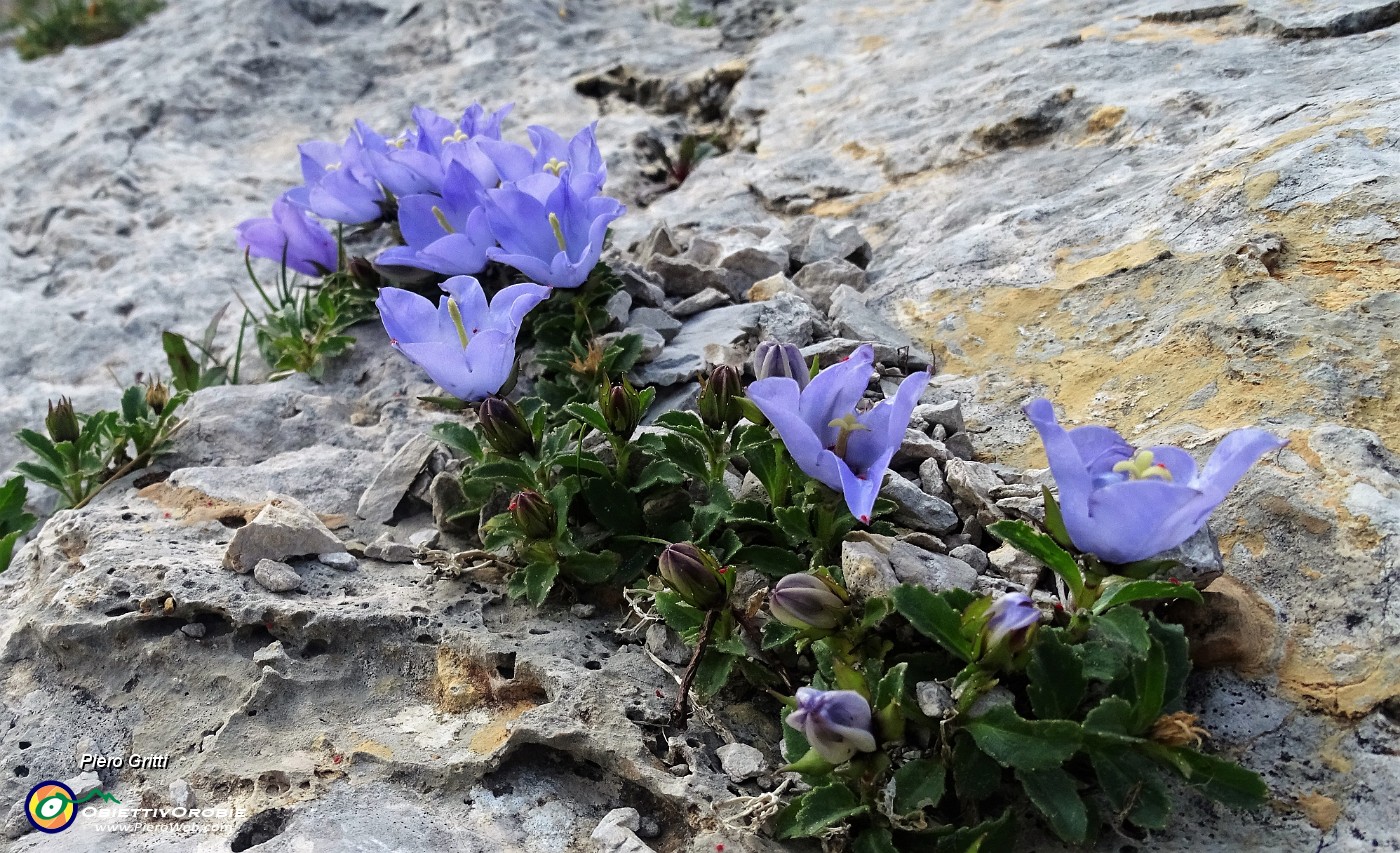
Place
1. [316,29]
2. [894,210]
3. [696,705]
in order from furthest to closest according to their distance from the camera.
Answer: [316,29] → [894,210] → [696,705]

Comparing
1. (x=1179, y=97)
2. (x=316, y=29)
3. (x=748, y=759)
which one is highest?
(x=316, y=29)

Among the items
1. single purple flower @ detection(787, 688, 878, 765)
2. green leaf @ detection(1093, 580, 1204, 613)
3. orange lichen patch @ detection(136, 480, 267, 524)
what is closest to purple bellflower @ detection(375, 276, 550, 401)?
orange lichen patch @ detection(136, 480, 267, 524)

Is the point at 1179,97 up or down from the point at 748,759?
up

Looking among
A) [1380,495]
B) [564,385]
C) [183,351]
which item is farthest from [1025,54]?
[183,351]

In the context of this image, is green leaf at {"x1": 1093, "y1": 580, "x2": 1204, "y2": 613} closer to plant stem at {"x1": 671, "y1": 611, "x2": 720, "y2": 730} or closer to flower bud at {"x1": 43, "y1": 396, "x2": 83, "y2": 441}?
plant stem at {"x1": 671, "y1": 611, "x2": 720, "y2": 730}

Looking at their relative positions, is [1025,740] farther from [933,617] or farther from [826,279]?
[826,279]

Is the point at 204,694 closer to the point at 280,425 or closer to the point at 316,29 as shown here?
the point at 280,425

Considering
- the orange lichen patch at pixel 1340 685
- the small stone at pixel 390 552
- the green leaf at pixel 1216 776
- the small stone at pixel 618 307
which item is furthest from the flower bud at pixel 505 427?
the orange lichen patch at pixel 1340 685

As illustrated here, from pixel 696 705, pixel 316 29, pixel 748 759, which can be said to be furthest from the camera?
pixel 316 29
